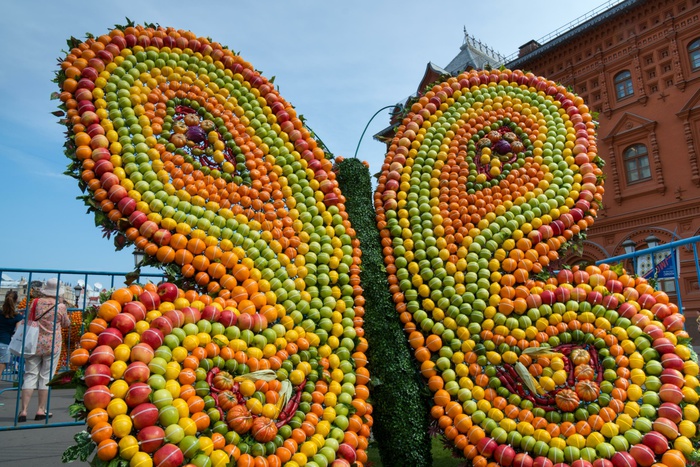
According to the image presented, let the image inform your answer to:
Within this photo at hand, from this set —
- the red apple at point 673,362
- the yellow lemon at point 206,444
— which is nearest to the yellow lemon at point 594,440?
the red apple at point 673,362

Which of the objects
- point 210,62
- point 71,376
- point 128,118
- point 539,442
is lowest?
point 539,442

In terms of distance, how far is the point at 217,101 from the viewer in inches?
116

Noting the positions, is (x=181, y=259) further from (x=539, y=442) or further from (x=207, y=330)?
(x=539, y=442)

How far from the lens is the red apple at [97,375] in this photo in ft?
5.98

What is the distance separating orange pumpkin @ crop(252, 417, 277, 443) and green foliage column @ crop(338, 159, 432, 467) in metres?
0.66

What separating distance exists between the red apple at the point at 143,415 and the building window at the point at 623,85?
17.4 m

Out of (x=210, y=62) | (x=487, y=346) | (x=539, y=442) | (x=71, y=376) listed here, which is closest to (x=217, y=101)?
(x=210, y=62)

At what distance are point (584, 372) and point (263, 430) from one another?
4.87 feet

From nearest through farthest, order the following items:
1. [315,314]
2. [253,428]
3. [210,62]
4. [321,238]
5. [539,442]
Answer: [253,428], [539,442], [315,314], [321,238], [210,62]

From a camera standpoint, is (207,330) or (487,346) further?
(487,346)

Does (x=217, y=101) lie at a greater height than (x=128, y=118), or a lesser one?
greater

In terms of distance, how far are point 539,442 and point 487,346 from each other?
19.6 inches

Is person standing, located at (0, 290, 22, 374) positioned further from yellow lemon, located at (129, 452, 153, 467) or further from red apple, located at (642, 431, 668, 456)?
red apple, located at (642, 431, 668, 456)

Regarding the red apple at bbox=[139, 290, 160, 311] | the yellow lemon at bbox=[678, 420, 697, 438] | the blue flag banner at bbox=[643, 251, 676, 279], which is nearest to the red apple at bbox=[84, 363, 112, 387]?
the red apple at bbox=[139, 290, 160, 311]
